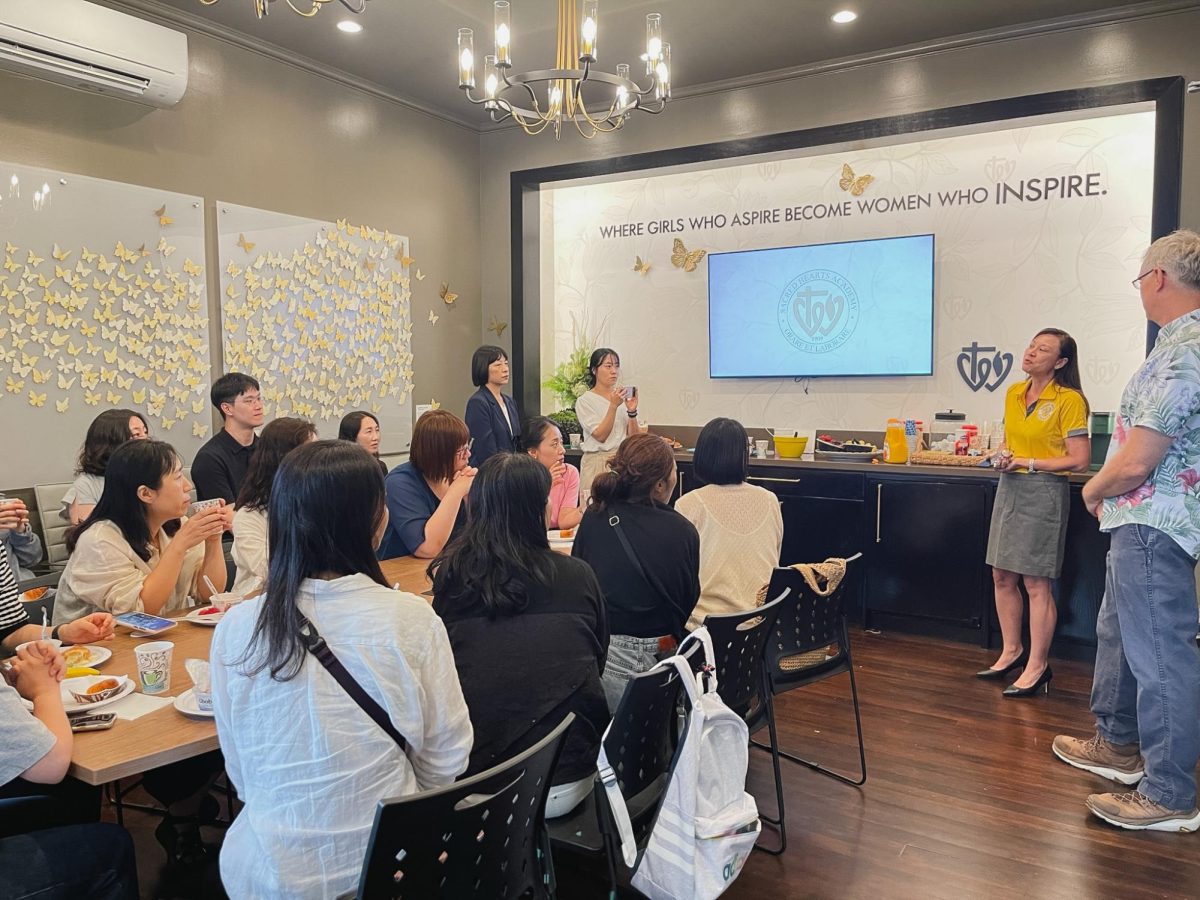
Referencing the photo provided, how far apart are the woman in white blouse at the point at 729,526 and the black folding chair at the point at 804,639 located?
131 millimetres

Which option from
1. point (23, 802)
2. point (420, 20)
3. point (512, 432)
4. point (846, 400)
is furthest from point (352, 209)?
point (23, 802)

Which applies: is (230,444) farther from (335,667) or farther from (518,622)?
(335,667)

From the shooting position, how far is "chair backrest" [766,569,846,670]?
283 centimetres

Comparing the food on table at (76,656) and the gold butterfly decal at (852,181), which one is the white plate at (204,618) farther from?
the gold butterfly decal at (852,181)

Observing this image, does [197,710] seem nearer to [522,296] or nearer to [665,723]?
[665,723]

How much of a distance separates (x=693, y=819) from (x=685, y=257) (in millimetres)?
4916

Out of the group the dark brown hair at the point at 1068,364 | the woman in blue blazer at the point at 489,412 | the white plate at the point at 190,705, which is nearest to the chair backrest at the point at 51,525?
the woman in blue blazer at the point at 489,412

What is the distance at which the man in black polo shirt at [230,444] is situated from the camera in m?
3.94

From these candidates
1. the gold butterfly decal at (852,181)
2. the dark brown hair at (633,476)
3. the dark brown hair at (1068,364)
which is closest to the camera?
the dark brown hair at (633,476)

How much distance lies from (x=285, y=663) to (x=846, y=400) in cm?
484

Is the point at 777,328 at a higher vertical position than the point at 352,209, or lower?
lower

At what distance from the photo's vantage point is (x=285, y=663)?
4.69 feet

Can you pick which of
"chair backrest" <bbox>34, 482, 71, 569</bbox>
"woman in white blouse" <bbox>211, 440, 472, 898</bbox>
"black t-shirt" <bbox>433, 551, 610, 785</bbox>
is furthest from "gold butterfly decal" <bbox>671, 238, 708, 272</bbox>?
"woman in white blouse" <bbox>211, 440, 472, 898</bbox>

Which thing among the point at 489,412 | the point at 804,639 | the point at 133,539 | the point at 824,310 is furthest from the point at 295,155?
the point at 804,639
